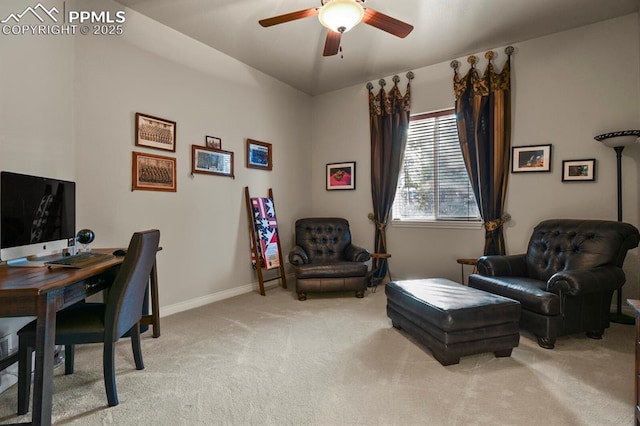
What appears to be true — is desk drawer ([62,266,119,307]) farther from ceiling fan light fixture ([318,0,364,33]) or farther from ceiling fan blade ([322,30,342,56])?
ceiling fan blade ([322,30,342,56])

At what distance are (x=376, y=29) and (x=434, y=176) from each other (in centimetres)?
197

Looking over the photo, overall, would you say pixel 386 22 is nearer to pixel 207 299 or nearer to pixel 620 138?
pixel 620 138

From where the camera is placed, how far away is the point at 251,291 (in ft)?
14.0

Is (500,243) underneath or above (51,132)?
underneath

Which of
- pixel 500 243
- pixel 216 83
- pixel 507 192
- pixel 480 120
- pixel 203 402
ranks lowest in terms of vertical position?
pixel 203 402

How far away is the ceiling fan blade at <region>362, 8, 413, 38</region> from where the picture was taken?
2.34 m

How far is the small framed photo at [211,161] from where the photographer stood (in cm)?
361

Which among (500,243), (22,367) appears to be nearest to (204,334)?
(22,367)

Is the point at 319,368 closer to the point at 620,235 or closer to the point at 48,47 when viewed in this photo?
the point at 620,235

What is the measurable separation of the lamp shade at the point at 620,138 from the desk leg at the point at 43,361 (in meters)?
4.30

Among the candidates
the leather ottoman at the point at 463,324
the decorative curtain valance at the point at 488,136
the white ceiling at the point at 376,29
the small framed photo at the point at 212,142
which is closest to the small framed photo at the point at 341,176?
the white ceiling at the point at 376,29

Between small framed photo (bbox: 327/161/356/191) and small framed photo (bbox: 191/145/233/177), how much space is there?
1.73 metres

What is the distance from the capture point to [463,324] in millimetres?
2199

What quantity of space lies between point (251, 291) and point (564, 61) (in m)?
4.49
